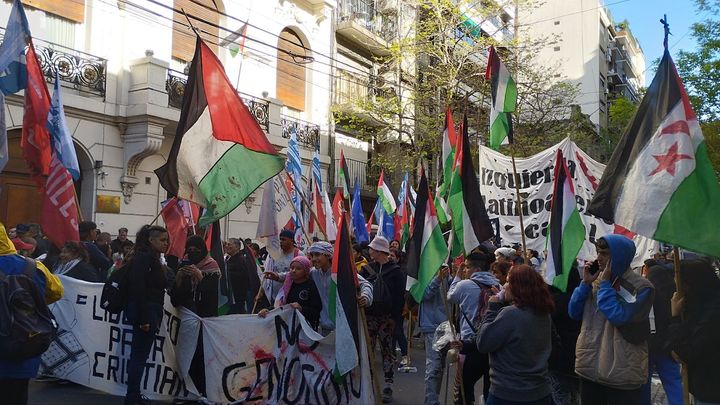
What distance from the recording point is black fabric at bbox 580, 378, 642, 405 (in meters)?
3.98

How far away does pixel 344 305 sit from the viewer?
17.1 ft

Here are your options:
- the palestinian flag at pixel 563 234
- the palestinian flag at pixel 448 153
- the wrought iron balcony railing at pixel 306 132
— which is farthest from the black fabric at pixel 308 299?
the wrought iron balcony railing at pixel 306 132

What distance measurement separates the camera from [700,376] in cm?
399

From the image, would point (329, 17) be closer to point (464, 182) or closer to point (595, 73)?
point (464, 182)

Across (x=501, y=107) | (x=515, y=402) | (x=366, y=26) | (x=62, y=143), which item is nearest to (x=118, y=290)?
(x=62, y=143)

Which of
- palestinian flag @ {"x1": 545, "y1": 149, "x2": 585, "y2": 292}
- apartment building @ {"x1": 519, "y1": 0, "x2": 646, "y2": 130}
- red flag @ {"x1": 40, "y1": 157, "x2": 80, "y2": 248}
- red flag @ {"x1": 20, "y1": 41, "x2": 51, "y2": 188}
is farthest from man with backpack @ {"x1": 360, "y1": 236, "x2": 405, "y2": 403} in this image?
apartment building @ {"x1": 519, "y1": 0, "x2": 646, "y2": 130}

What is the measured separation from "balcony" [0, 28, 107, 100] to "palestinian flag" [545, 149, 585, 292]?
997cm

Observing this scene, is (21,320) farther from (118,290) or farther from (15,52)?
(15,52)

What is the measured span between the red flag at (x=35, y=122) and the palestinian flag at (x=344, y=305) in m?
4.09

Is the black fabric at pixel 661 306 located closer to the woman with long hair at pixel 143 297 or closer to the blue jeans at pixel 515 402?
the blue jeans at pixel 515 402

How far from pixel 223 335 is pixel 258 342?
1.31 ft

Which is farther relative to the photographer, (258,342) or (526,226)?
(526,226)

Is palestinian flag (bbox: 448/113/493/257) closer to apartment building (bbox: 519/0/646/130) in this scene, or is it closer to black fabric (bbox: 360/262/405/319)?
black fabric (bbox: 360/262/405/319)

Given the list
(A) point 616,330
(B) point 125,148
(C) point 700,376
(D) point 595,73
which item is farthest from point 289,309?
(D) point 595,73
